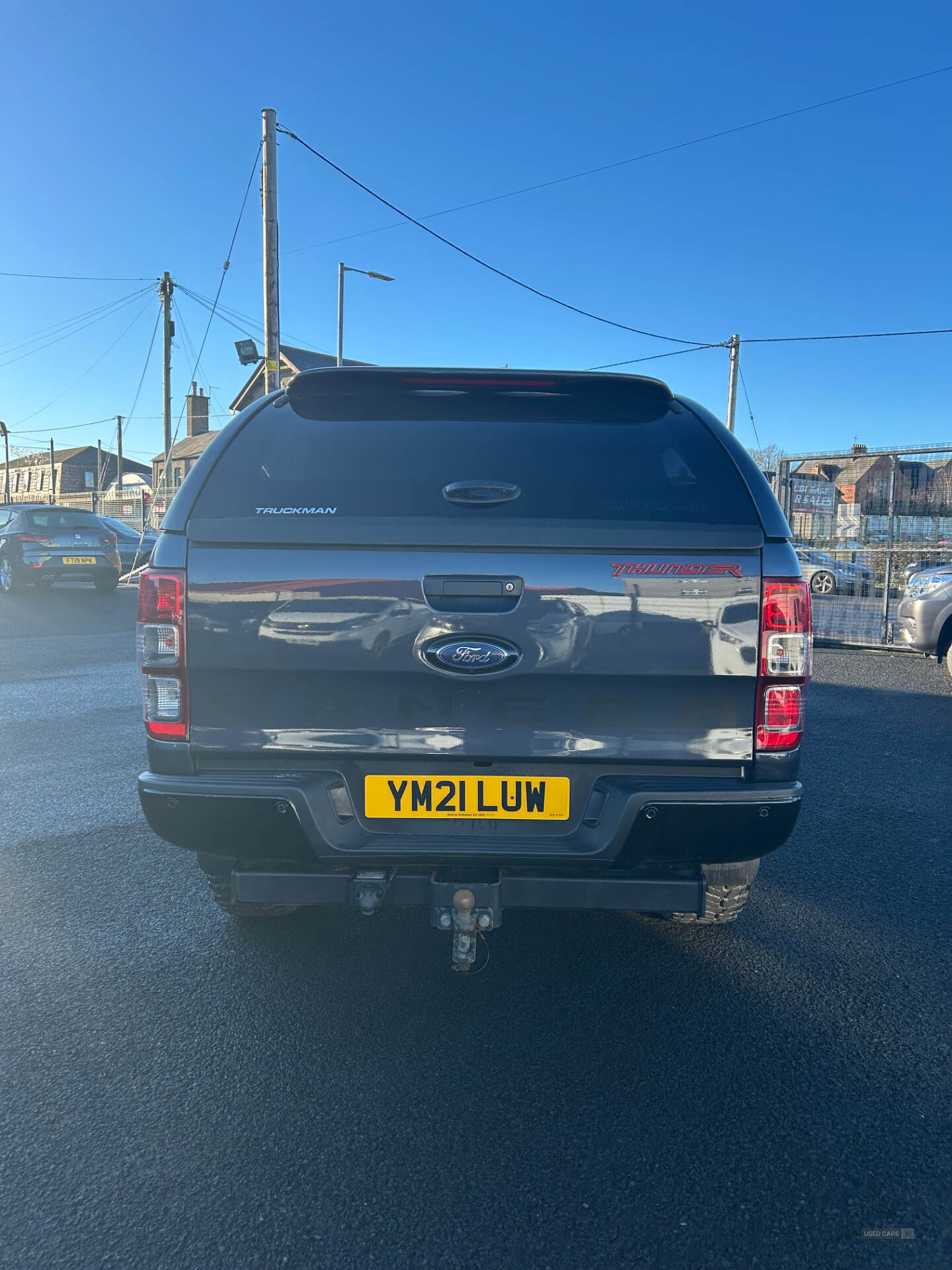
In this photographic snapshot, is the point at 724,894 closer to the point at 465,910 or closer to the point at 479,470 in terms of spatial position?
the point at 465,910

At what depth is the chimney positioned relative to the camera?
55531 millimetres

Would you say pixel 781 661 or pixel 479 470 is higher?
pixel 479 470

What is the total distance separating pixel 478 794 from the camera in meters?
2.47

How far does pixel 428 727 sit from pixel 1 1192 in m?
1.45

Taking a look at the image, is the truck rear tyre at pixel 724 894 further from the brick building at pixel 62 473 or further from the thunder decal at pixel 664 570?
the brick building at pixel 62 473

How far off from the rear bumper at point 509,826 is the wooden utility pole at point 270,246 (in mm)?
15434

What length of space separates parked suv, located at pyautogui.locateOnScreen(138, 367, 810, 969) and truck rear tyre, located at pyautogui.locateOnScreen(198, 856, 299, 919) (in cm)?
24

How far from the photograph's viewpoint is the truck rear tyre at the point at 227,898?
279 centimetres

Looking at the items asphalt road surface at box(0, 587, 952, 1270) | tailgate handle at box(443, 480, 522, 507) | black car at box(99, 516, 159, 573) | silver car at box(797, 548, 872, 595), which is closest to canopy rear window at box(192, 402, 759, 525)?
tailgate handle at box(443, 480, 522, 507)

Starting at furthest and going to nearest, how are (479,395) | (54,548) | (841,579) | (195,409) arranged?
(195,409)
(54,548)
(841,579)
(479,395)

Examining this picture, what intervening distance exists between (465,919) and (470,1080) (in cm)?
44

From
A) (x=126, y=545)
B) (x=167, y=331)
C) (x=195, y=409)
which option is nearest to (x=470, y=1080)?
(x=126, y=545)

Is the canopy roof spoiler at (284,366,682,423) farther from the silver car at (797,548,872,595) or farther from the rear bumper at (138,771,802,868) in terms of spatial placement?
the silver car at (797,548,872,595)

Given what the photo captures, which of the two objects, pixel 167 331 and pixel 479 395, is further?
pixel 167 331
